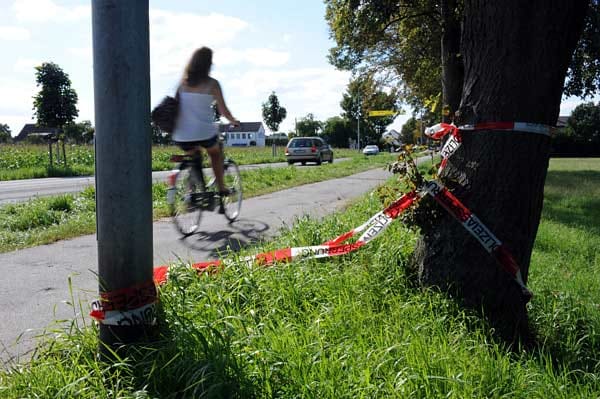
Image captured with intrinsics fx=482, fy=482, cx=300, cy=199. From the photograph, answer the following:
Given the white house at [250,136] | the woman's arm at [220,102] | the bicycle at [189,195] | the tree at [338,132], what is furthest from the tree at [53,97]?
the white house at [250,136]

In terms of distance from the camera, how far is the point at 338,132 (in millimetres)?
102188

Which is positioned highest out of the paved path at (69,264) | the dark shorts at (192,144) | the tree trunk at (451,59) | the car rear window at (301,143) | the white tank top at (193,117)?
the tree trunk at (451,59)

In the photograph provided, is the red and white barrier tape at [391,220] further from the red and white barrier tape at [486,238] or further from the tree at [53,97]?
the tree at [53,97]

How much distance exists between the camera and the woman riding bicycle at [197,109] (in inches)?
233

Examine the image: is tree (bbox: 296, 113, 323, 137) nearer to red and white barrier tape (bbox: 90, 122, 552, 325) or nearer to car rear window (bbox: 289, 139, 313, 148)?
car rear window (bbox: 289, 139, 313, 148)

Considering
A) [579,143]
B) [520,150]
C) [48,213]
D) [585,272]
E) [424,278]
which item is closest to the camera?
[520,150]

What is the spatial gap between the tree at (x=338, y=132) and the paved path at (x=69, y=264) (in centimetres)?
9352

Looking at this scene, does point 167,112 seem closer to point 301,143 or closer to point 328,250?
point 328,250

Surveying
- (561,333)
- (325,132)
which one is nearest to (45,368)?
(561,333)

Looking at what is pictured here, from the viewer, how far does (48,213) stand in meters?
7.22

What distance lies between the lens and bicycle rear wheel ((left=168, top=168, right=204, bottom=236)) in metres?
6.02

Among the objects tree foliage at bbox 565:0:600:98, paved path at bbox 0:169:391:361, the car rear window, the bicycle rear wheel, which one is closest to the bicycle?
the bicycle rear wheel

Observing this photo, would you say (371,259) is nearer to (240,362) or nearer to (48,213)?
(240,362)

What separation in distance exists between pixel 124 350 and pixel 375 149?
63.7 m
